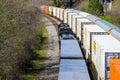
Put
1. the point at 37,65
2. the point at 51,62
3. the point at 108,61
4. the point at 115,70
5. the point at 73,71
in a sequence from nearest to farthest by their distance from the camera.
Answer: the point at 115,70 < the point at 108,61 < the point at 73,71 < the point at 37,65 < the point at 51,62

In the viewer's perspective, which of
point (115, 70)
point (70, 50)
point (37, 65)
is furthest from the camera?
point (37, 65)

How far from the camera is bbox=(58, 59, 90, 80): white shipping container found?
1597 centimetres

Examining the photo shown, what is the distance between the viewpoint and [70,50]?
25375mm

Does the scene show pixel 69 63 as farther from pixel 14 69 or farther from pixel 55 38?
pixel 55 38

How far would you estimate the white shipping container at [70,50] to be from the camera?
2325 centimetres

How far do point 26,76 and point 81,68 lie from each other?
32.5 ft

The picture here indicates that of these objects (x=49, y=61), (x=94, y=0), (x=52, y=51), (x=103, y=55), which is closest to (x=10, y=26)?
(x=103, y=55)

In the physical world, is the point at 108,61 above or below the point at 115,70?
below

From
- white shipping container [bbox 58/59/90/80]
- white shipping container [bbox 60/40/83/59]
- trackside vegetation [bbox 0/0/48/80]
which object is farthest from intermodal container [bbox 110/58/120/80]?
white shipping container [bbox 60/40/83/59]

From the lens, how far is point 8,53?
2092 centimetres

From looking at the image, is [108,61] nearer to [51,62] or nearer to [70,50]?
[70,50]

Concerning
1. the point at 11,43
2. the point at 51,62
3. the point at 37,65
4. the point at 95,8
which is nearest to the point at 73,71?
the point at 11,43

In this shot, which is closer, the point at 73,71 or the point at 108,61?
the point at 108,61

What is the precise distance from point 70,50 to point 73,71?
26.4 feet
